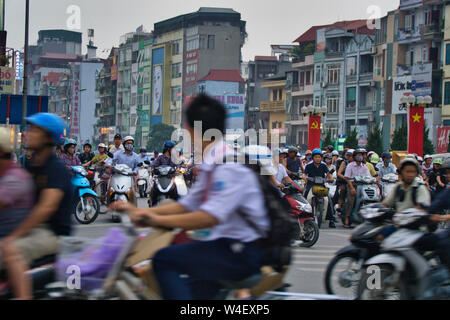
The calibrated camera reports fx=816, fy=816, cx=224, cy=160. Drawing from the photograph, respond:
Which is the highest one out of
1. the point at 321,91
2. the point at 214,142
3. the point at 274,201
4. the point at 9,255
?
the point at 321,91

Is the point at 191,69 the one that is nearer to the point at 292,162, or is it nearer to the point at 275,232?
the point at 292,162

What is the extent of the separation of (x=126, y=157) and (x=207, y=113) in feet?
42.1

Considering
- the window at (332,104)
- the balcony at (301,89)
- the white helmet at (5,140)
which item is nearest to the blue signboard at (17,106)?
the white helmet at (5,140)

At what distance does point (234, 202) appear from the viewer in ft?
14.9

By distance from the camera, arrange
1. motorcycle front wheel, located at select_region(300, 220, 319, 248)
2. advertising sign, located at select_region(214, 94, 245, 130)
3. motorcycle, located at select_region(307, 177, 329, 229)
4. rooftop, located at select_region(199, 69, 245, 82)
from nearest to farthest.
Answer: motorcycle front wheel, located at select_region(300, 220, 319, 248) < motorcycle, located at select_region(307, 177, 329, 229) < advertising sign, located at select_region(214, 94, 245, 130) < rooftop, located at select_region(199, 69, 245, 82)

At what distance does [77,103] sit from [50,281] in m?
137

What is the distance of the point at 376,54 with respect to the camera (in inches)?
2633

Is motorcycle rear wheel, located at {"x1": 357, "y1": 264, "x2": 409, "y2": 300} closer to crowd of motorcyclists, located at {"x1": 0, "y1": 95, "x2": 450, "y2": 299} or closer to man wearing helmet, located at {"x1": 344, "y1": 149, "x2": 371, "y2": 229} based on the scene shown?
crowd of motorcyclists, located at {"x1": 0, "y1": 95, "x2": 450, "y2": 299}

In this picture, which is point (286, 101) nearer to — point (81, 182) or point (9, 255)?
point (81, 182)

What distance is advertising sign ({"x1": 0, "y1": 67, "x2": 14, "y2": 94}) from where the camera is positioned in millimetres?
41469

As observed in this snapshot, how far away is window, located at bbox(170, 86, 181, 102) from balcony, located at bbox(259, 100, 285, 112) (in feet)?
59.4

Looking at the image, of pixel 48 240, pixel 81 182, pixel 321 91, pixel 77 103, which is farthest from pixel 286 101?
pixel 48 240

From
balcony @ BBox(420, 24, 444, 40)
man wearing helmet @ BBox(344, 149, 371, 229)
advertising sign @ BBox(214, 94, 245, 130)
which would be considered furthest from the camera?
advertising sign @ BBox(214, 94, 245, 130)

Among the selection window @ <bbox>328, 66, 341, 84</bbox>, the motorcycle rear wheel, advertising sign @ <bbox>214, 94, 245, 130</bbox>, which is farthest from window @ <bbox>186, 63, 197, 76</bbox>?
the motorcycle rear wheel
